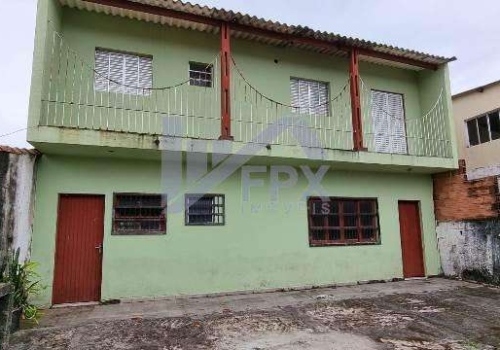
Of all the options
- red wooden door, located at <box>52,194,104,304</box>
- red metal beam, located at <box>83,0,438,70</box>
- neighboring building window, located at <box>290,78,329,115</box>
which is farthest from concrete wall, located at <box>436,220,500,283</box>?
red wooden door, located at <box>52,194,104,304</box>

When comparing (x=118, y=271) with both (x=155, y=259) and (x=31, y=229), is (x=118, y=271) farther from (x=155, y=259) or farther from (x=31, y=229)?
(x=31, y=229)

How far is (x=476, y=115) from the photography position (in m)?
13.8

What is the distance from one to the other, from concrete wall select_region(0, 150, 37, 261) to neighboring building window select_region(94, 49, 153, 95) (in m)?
2.20

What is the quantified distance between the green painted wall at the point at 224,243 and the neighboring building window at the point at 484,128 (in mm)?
5504

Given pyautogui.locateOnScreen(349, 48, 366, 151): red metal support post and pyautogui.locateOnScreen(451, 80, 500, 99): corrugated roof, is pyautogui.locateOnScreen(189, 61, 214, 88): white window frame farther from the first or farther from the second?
pyautogui.locateOnScreen(451, 80, 500, 99): corrugated roof

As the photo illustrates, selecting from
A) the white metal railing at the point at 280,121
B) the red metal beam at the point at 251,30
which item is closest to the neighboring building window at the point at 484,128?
the red metal beam at the point at 251,30

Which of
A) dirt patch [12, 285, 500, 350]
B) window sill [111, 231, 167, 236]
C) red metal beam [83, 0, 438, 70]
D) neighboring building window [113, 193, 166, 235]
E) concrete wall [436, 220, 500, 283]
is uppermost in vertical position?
red metal beam [83, 0, 438, 70]

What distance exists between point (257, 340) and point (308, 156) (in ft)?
14.6

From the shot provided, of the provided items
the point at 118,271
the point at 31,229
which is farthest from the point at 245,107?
the point at 31,229

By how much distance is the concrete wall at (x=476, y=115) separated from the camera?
43.3 ft

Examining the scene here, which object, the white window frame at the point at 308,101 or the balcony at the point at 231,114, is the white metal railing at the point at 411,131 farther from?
the white window frame at the point at 308,101

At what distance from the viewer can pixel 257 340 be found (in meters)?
5.28

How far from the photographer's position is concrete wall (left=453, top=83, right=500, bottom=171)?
1320 centimetres

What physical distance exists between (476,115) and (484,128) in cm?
56
